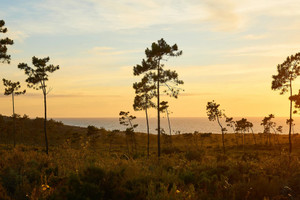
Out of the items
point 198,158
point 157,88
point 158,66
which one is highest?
point 158,66

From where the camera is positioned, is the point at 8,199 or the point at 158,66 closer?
the point at 8,199

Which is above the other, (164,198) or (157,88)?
(157,88)

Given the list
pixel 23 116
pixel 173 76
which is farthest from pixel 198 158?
pixel 23 116

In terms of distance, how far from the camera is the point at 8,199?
5.75 meters

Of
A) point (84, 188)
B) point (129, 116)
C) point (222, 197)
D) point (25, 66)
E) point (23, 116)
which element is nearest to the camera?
point (84, 188)

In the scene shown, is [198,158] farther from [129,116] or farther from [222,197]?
[129,116]

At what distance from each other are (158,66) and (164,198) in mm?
29718

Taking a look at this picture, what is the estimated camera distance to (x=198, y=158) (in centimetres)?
1744

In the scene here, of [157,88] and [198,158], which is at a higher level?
[157,88]

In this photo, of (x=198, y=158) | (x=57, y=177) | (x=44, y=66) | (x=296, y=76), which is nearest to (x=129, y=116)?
(x=44, y=66)

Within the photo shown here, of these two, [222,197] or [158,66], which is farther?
[158,66]

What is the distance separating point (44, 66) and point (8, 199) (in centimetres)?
3381

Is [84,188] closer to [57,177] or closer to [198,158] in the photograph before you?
[57,177]

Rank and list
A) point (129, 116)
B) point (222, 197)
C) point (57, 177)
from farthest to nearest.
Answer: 1. point (129, 116)
2. point (57, 177)
3. point (222, 197)
